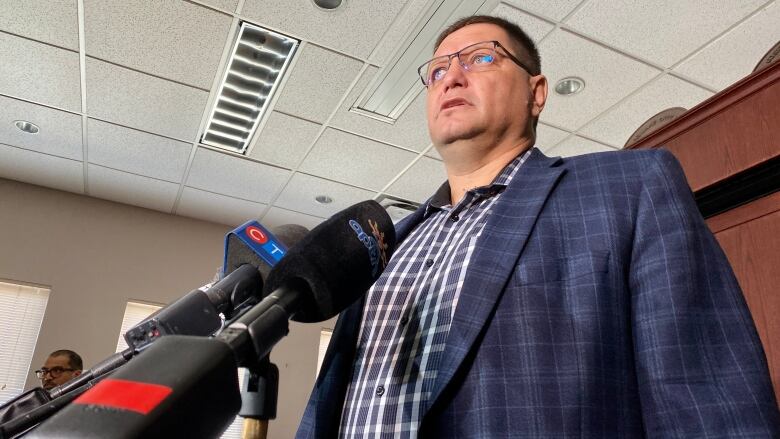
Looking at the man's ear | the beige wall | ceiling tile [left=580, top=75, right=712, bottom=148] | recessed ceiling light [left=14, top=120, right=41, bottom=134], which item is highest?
recessed ceiling light [left=14, top=120, right=41, bottom=134]

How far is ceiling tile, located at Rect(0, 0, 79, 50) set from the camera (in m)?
2.78

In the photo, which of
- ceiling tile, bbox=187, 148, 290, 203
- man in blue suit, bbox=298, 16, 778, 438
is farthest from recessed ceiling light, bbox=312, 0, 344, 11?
man in blue suit, bbox=298, 16, 778, 438

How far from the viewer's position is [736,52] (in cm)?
288

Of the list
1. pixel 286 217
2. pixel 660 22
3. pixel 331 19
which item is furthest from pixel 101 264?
pixel 660 22

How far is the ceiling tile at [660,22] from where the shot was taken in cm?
261

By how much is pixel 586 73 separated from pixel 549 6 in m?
0.58

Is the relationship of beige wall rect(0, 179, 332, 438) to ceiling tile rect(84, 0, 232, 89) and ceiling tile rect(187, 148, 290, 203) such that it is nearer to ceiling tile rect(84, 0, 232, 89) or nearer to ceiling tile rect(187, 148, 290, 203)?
ceiling tile rect(187, 148, 290, 203)

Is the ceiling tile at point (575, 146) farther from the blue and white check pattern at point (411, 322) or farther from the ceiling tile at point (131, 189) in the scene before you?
the ceiling tile at point (131, 189)

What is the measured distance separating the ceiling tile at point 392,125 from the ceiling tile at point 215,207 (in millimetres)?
1628

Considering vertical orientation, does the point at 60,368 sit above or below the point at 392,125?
below

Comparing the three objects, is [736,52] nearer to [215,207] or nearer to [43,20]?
[43,20]

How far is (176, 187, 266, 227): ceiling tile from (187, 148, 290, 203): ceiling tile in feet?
0.40

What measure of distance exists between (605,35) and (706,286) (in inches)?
95.2

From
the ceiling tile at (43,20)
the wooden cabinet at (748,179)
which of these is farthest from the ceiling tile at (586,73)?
the ceiling tile at (43,20)
